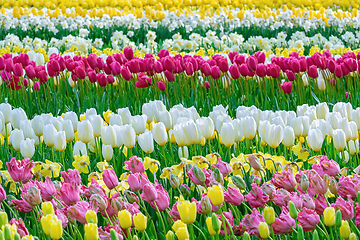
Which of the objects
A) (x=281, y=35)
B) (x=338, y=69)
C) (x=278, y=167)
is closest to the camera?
(x=278, y=167)

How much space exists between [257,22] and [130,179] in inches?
337

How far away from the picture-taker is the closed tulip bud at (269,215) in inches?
63.0

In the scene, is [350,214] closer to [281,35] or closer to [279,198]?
[279,198]

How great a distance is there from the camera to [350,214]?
5.49 feet

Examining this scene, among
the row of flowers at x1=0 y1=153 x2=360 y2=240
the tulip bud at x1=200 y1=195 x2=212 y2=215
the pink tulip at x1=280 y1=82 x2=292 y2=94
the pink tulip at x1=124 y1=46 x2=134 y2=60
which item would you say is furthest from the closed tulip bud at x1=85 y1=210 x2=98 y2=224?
the pink tulip at x1=124 y1=46 x2=134 y2=60

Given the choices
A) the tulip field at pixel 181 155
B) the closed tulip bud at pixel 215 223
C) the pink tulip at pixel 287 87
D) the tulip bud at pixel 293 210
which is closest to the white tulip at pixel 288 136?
the tulip field at pixel 181 155

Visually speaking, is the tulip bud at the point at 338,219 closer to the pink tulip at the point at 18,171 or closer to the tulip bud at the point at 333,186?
the tulip bud at the point at 333,186

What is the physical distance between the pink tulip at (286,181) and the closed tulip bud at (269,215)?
0.31 m

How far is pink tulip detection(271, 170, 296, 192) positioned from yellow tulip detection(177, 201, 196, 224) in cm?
46

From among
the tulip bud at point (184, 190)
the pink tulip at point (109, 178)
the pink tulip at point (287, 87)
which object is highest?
the pink tulip at point (109, 178)

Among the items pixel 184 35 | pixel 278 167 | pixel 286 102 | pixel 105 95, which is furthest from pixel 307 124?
pixel 184 35

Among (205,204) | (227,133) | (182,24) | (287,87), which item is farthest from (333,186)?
(182,24)

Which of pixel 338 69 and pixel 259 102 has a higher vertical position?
pixel 338 69

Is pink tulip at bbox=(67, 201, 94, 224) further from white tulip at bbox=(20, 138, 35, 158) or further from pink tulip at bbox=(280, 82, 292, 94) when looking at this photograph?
pink tulip at bbox=(280, 82, 292, 94)
